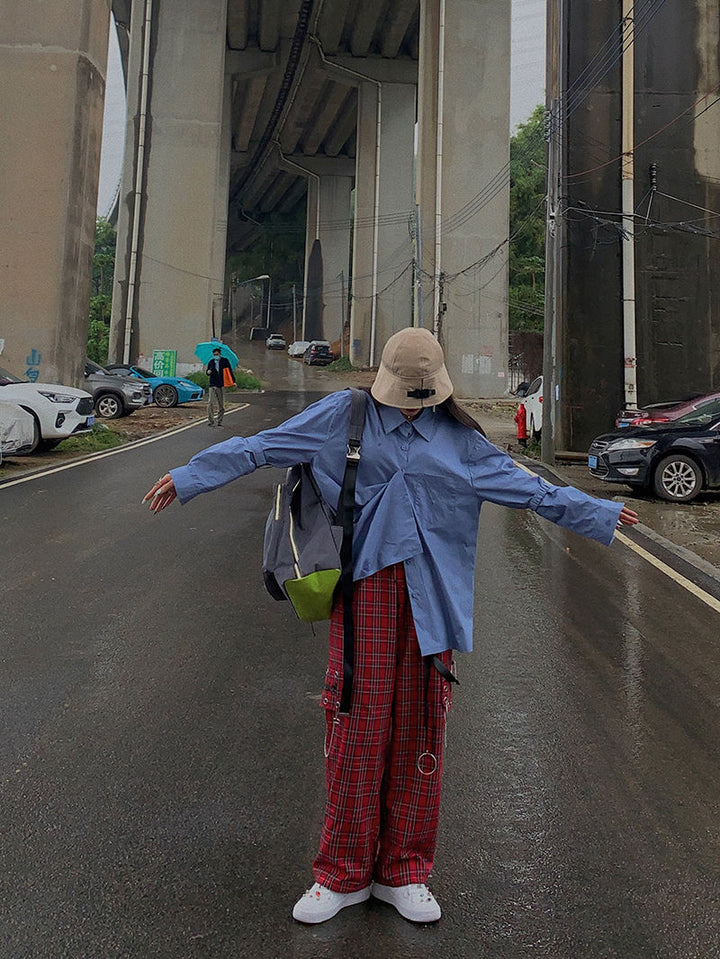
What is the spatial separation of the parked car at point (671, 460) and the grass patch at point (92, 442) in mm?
9687

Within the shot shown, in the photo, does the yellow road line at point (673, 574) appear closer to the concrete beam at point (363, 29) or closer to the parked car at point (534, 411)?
the parked car at point (534, 411)

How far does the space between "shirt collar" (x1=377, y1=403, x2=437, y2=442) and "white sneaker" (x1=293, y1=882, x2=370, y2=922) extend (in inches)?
57.9

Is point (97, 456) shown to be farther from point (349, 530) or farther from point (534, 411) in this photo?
point (349, 530)

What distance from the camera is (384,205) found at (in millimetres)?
55188

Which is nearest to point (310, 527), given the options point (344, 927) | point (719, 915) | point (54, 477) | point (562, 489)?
point (562, 489)

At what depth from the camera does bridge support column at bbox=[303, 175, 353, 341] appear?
238ft

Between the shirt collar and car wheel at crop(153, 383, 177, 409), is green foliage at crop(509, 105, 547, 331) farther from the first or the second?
the shirt collar

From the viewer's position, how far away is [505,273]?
1714 inches

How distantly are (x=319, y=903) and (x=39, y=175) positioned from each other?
20188 mm

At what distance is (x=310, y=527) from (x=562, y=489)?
0.88 meters

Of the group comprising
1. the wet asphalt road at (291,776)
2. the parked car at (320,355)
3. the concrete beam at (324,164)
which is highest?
the concrete beam at (324,164)

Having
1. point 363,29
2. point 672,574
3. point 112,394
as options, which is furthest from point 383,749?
point 363,29

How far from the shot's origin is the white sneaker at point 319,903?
289 centimetres

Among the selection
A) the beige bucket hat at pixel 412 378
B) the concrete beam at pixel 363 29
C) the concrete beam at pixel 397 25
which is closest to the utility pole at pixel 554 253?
the beige bucket hat at pixel 412 378
